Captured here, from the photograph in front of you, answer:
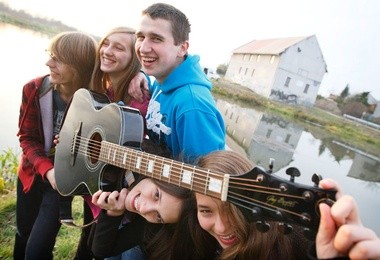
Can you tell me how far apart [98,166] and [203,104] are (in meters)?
0.88

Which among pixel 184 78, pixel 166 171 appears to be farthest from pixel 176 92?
pixel 166 171

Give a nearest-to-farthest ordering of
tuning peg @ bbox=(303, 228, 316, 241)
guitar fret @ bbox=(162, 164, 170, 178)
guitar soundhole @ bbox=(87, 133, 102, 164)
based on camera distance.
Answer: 1. tuning peg @ bbox=(303, 228, 316, 241)
2. guitar fret @ bbox=(162, 164, 170, 178)
3. guitar soundhole @ bbox=(87, 133, 102, 164)

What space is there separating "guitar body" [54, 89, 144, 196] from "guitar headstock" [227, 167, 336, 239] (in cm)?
95

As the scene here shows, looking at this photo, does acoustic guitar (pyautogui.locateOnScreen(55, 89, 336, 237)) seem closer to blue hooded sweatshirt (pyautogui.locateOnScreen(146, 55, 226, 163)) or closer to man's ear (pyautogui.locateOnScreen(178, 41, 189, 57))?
blue hooded sweatshirt (pyautogui.locateOnScreen(146, 55, 226, 163))

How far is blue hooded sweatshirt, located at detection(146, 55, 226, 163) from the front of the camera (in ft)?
5.75

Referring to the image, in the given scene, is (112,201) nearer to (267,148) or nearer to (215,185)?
(215,185)

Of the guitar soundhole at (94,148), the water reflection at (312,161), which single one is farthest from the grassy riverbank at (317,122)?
the guitar soundhole at (94,148)

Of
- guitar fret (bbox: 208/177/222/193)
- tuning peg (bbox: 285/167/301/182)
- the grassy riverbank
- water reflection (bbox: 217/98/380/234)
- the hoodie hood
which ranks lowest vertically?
water reflection (bbox: 217/98/380/234)

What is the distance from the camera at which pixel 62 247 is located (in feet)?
9.90

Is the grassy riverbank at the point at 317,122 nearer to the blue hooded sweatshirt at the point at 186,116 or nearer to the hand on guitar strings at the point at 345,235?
the blue hooded sweatshirt at the point at 186,116

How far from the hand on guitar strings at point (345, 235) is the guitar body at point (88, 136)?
131 centimetres

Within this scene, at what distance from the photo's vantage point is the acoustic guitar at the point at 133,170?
3.43 feet

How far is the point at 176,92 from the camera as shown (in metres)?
1.99

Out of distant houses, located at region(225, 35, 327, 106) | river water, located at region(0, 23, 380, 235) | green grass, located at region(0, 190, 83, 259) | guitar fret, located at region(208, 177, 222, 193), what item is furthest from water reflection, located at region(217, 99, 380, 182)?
distant houses, located at region(225, 35, 327, 106)
